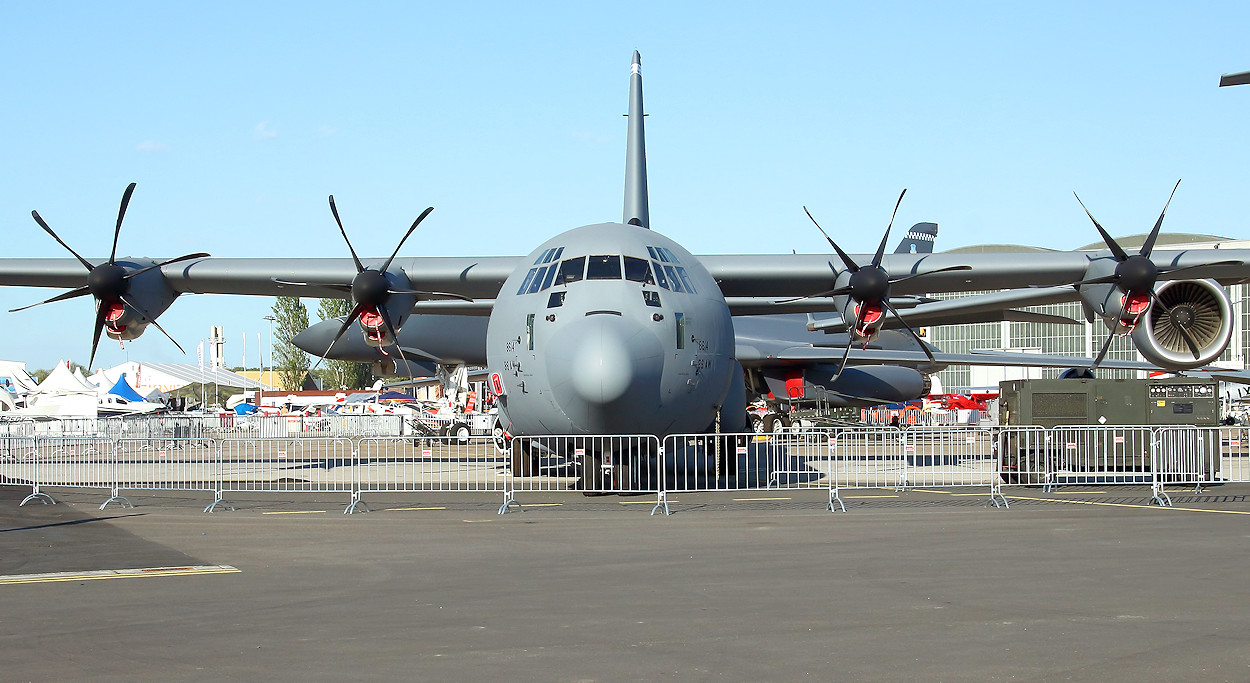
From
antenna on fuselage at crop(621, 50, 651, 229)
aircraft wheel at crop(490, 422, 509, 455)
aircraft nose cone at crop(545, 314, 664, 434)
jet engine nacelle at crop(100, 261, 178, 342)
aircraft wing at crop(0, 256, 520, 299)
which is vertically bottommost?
aircraft wheel at crop(490, 422, 509, 455)

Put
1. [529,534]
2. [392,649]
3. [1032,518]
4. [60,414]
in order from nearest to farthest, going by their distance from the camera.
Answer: [392,649], [529,534], [1032,518], [60,414]

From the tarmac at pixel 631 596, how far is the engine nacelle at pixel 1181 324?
4463 millimetres

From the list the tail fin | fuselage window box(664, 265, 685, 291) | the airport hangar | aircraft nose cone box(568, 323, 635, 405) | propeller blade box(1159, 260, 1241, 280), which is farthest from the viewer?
the airport hangar

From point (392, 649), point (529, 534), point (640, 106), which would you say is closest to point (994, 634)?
point (392, 649)

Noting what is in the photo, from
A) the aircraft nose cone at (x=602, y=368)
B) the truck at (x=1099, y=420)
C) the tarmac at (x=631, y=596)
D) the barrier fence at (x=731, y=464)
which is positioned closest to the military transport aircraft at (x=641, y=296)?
the aircraft nose cone at (x=602, y=368)

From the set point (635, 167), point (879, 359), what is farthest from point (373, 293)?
point (879, 359)

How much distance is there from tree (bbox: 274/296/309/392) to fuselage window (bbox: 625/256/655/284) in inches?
3414

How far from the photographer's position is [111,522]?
12.8 metres

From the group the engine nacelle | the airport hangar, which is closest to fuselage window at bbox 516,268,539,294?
the engine nacelle

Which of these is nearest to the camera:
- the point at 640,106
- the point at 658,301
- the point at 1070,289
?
the point at 658,301

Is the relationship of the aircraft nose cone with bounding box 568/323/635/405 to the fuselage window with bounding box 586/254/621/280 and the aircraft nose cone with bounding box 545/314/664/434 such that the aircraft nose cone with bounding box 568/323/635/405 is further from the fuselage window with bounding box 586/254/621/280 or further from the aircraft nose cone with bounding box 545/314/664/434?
the fuselage window with bounding box 586/254/621/280

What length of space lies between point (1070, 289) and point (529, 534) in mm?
10624

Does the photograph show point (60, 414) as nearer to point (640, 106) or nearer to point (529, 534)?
point (640, 106)

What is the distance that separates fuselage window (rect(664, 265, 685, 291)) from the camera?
49.6ft
